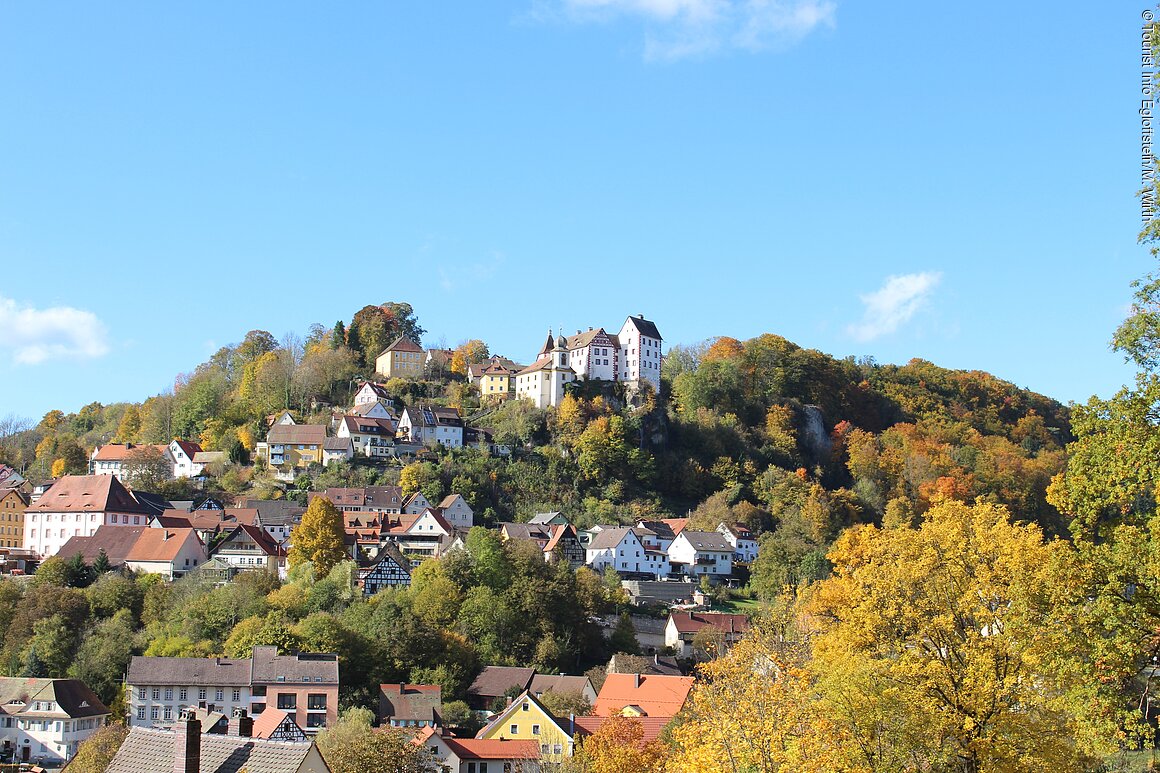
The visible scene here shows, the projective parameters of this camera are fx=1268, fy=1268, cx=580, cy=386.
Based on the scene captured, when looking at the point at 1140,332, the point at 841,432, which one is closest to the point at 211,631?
the point at 1140,332

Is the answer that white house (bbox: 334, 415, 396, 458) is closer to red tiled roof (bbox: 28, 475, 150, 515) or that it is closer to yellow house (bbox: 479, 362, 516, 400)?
yellow house (bbox: 479, 362, 516, 400)

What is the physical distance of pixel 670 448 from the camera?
96.4 meters

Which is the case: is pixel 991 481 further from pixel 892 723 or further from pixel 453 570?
pixel 892 723

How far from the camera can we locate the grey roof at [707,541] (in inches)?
3236

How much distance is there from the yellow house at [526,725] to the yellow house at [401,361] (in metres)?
56.4

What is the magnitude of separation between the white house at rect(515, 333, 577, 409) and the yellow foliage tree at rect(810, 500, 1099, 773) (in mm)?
71110

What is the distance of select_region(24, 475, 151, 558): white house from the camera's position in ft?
258

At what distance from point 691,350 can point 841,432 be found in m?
16.9

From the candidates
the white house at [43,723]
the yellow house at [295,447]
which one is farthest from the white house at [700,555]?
the white house at [43,723]

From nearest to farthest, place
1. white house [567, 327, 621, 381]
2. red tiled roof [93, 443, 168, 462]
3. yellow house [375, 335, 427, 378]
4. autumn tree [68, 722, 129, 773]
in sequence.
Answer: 1. autumn tree [68, 722, 129, 773]
2. red tiled roof [93, 443, 168, 462]
3. white house [567, 327, 621, 381]
4. yellow house [375, 335, 427, 378]

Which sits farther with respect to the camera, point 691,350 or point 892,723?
point 691,350

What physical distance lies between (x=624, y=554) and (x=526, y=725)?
30884mm

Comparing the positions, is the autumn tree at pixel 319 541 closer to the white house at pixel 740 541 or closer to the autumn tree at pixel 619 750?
the white house at pixel 740 541

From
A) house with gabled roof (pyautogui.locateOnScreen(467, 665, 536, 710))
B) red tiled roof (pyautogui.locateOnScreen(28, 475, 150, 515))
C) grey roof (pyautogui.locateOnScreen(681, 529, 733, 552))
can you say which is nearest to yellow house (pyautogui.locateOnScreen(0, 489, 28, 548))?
Answer: red tiled roof (pyautogui.locateOnScreen(28, 475, 150, 515))
